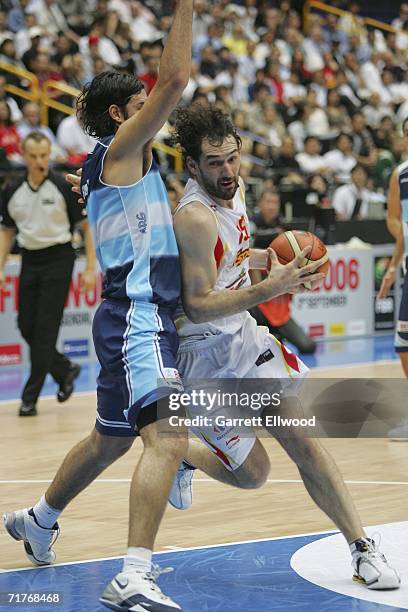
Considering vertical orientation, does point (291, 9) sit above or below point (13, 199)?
above

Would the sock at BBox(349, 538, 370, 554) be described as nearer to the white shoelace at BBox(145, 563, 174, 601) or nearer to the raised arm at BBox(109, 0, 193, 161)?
the white shoelace at BBox(145, 563, 174, 601)

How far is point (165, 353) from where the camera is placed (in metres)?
4.79

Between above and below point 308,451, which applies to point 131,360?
above

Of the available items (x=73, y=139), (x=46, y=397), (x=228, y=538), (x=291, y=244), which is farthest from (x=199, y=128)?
(x=73, y=139)

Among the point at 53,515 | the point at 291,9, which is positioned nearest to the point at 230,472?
the point at 53,515

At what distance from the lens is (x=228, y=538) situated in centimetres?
595

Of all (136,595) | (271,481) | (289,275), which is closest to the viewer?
(136,595)

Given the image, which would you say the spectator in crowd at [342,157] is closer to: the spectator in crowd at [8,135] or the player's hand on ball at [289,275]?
the spectator in crowd at [8,135]

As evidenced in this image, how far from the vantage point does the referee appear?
9.98 m

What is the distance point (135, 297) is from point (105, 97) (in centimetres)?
85

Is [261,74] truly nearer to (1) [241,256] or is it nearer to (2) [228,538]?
(2) [228,538]

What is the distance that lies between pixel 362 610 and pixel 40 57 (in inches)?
536

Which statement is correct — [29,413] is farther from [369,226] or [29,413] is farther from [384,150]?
[384,150]

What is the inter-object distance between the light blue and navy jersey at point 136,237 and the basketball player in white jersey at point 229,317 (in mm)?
74
